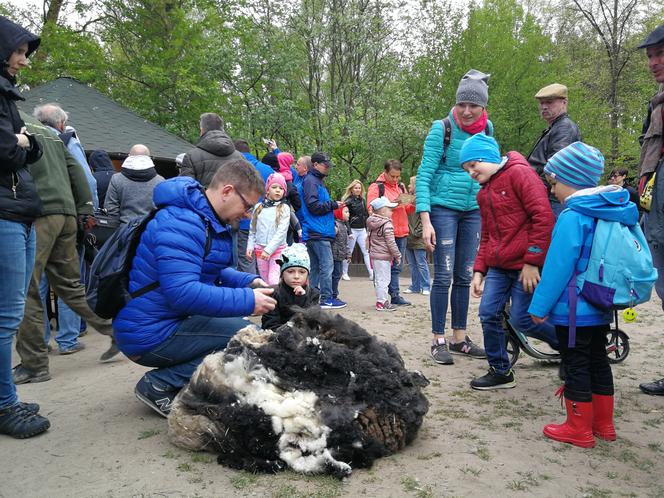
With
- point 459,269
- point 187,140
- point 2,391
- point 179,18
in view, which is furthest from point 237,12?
point 2,391

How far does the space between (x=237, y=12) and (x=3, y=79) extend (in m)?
15.1

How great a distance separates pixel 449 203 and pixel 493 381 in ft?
5.09

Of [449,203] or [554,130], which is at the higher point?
[554,130]

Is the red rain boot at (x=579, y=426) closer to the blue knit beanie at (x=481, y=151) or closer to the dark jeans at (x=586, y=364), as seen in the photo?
the dark jeans at (x=586, y=364)

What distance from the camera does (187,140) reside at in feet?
49.3

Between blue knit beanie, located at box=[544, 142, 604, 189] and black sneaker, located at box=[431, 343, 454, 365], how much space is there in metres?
1.95

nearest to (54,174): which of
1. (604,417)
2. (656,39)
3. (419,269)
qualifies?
(604,417)

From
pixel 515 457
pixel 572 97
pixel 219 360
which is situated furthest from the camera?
pixel 572 97

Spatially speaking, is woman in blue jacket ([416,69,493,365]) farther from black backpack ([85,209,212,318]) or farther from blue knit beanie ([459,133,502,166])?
black backpack ([85,209,212,318])

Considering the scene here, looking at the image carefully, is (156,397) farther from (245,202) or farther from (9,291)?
(245,202)

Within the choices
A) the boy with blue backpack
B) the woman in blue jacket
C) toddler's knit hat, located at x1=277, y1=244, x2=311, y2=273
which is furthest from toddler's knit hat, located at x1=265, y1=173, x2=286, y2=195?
the boy with blue backpack

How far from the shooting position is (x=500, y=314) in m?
3.94

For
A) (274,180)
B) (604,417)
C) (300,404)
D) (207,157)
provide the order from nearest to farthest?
(300,404) < (604,417) < (207,157) < (274,180)

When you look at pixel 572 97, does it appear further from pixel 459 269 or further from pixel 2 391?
pixel 2 391
